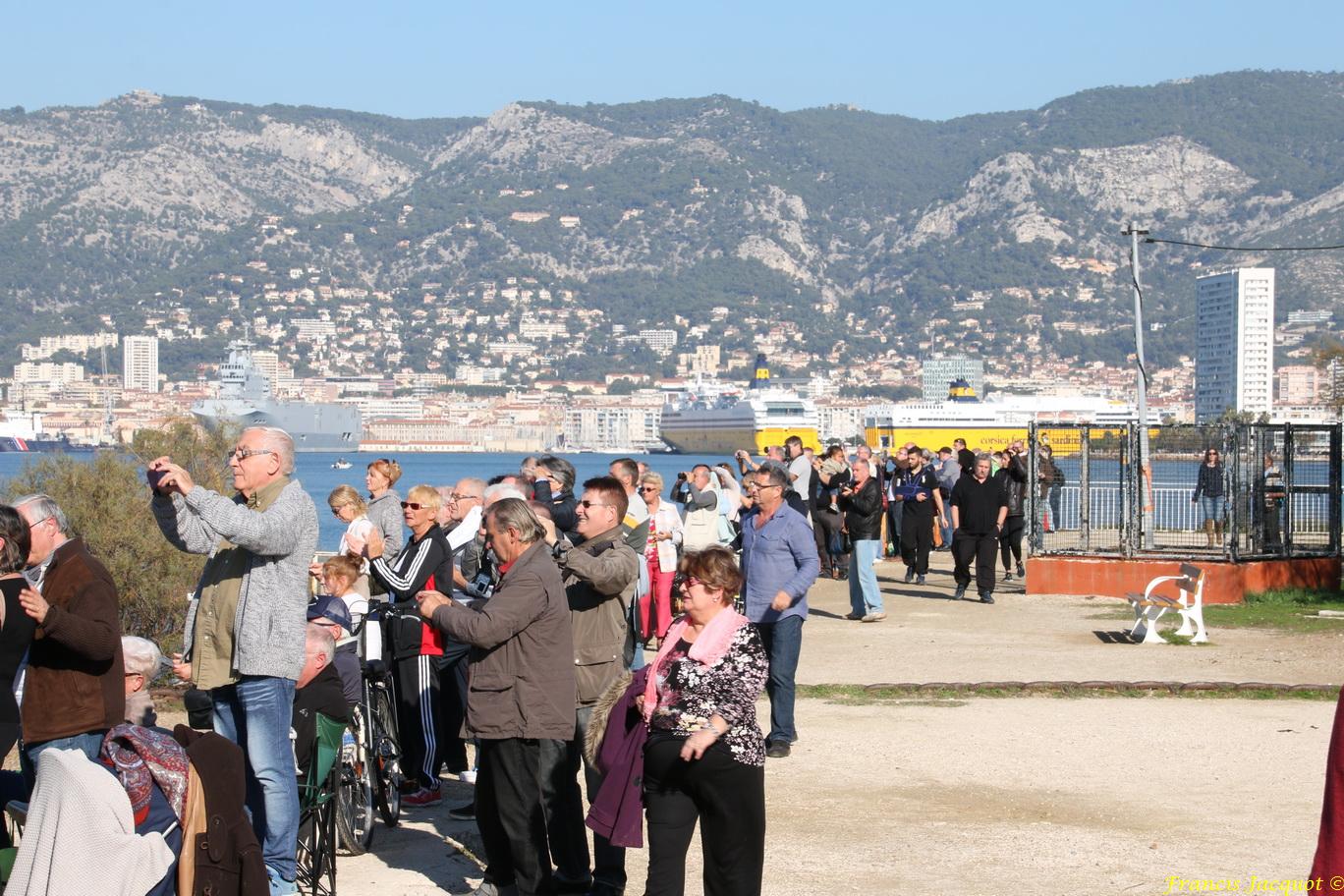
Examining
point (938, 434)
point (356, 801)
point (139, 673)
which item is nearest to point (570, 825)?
point (356, 801)

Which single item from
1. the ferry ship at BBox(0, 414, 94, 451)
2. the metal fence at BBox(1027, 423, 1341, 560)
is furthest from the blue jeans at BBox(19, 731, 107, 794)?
the ferry ship at BBox(0, 414, 94, 451)

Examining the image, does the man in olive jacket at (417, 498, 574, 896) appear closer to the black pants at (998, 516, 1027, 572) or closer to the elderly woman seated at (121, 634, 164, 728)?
the elderly woman seated at (121, 634, 164, 728)

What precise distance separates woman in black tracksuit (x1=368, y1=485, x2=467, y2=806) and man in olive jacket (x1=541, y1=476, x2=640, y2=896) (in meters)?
0.88

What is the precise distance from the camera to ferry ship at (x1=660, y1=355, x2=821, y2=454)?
14475cm

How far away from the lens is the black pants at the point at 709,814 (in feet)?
14.9

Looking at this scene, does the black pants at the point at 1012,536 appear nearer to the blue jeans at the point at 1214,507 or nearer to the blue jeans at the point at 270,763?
the blue jeans at the point at 1214,507

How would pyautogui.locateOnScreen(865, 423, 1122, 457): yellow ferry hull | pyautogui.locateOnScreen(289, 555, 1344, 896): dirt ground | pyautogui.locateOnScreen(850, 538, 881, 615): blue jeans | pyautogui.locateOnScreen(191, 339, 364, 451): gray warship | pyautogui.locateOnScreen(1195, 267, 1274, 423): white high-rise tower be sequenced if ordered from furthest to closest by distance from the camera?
pyautogui.locateOnScreen(1195, 267, 1274, 423): white high-rise tower, pyautogui.locateOnScreen(191, 339, 364, 451): gray warship, pyautogui.locateOnScreen(865, 423, 1122, 457): yellow ferry hull, pyautogui.locateOnScreen(850, 538, 881, 615): blue jeans, pyautogui.locateOnScreen(289, 555, 1344, 896): dirt ground

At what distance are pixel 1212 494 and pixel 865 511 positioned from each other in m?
4.05

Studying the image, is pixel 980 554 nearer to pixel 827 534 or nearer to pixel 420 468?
pixel 827 534

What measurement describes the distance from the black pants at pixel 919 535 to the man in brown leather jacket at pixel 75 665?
12358 millimetres

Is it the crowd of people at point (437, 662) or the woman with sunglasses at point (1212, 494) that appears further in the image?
the woman with sunglasses at point (1212, 494)

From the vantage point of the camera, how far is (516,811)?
531 cm

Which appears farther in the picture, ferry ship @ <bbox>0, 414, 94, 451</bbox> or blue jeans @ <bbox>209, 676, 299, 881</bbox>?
ferry ship @ <bbox>0, 414, 94, 451</bbox>

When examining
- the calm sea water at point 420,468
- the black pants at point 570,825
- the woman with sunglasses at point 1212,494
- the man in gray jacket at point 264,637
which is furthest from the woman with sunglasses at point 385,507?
the calm sea water at point 420,468
